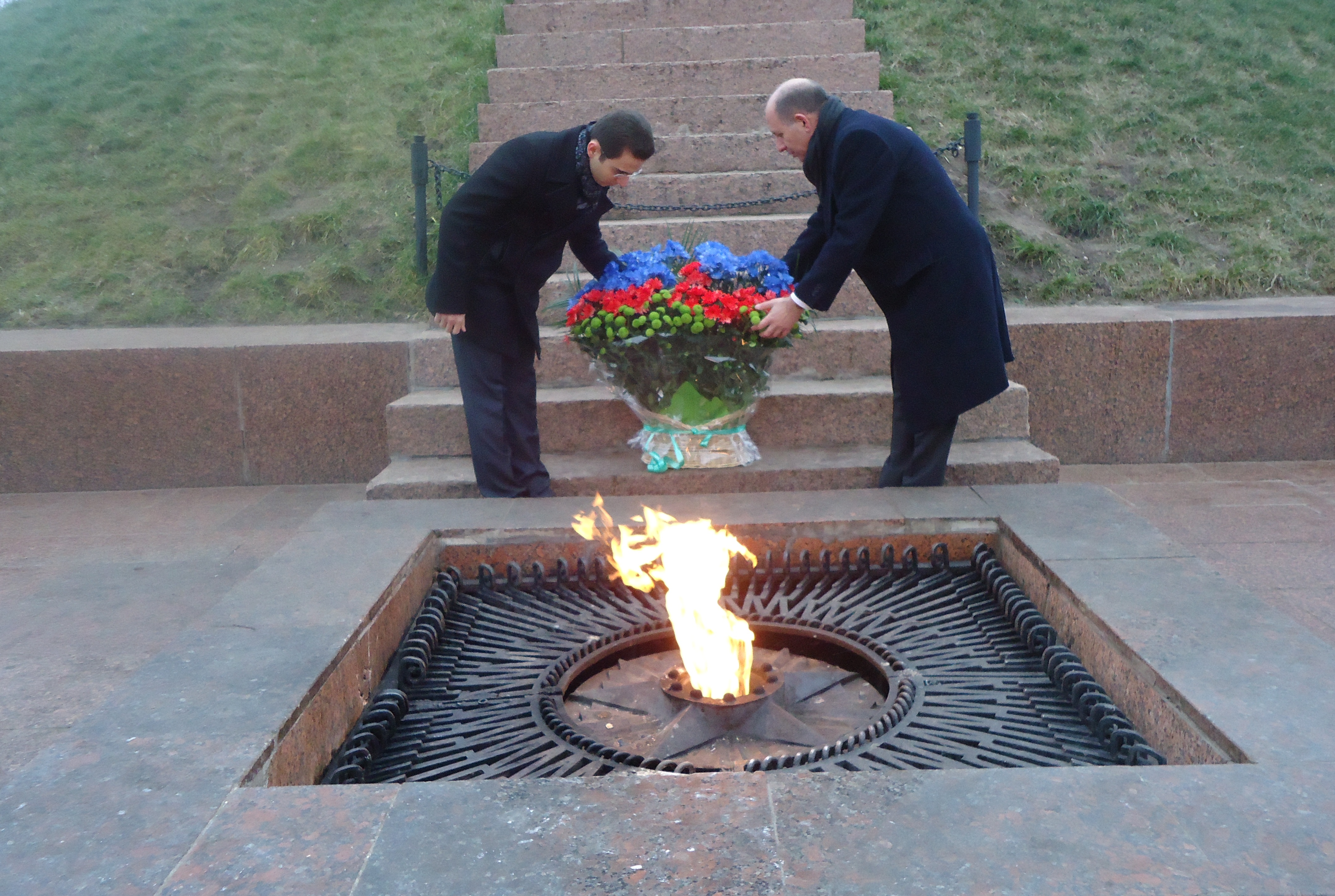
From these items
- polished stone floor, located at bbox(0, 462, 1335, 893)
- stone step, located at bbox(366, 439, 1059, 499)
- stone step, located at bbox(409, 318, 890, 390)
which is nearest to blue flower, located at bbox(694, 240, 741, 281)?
stone step, located at bbox(366, 439, 1059, 499)

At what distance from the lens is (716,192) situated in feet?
21.7

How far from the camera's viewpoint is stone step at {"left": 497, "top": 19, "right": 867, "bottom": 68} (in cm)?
788

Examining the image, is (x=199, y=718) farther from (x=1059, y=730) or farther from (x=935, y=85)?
(x=935, y=85)

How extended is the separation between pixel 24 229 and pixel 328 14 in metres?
3.39

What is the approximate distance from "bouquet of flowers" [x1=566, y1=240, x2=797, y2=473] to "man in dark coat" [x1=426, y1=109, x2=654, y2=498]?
0.79 ft

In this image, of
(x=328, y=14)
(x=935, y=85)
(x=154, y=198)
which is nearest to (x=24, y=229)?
(x=154, y=198)

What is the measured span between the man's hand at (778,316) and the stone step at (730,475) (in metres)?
0.72

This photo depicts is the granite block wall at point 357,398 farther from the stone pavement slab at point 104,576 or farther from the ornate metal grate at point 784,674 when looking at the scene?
the ornate metal grate at point 784,674

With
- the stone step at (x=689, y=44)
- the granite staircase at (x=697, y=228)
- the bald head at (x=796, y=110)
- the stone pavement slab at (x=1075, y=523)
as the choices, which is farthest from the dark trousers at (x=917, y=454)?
the stone step at (x=689, y=44)

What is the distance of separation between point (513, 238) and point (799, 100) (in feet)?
3.96

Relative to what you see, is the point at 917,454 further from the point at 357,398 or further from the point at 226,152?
the point at 226,152

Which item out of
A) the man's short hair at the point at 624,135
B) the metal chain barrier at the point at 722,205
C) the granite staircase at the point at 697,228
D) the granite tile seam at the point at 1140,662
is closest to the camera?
the granite tile seam at the point at 1140,662

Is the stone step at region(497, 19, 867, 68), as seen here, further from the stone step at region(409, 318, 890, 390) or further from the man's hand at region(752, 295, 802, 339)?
the man's hand at region(752, 295, 802, 339)

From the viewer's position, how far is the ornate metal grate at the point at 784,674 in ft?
7.79
